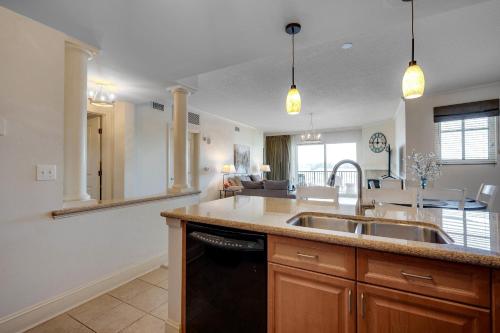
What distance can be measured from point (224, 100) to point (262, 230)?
421cm

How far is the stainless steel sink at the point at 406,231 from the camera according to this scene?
1.22 metres

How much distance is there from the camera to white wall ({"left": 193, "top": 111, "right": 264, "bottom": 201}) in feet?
20.0

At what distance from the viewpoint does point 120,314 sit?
1.84 meters

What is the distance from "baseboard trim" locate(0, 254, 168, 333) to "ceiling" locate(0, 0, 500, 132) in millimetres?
2129

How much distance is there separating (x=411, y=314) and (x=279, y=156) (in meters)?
8.54

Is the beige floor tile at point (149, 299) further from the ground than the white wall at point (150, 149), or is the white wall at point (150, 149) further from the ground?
the white wall at point (150, 149)

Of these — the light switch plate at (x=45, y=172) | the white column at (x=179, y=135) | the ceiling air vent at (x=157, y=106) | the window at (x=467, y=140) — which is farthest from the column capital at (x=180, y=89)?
the window at (x=467, y=140)

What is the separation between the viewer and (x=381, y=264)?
0.95m

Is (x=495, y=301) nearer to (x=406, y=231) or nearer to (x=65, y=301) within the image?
(x=406, y=231)

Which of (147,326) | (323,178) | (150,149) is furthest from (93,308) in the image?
(323,178)

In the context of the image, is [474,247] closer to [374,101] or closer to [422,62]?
[422,62]

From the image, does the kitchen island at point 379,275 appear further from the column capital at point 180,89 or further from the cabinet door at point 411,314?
the column capital at point 180,89

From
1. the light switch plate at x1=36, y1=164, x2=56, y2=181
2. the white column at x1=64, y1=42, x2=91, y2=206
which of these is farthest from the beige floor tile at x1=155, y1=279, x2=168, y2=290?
the light switch plate at x1=36, y1=164, x2=56, y2=181

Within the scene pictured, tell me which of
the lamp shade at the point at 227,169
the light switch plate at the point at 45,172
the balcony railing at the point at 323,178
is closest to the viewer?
the light switch plate at the point at 45,172
